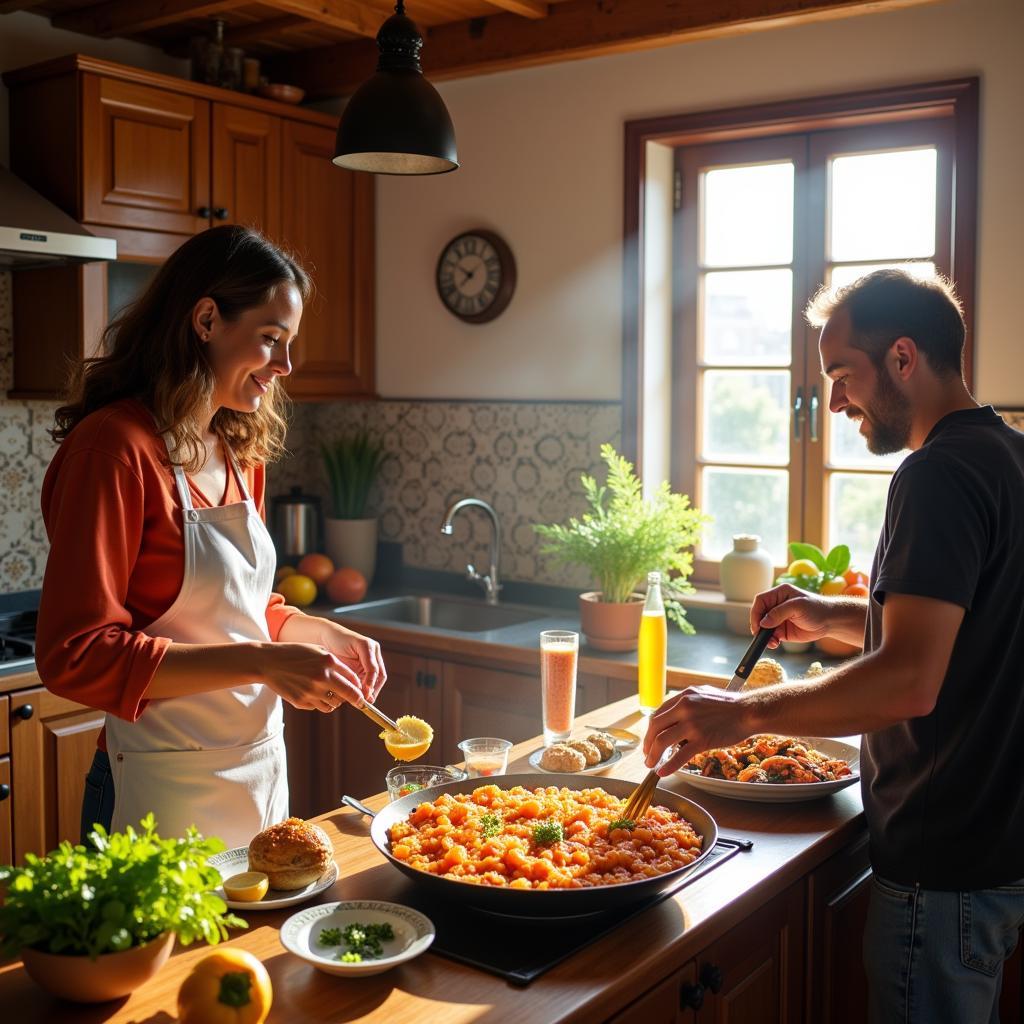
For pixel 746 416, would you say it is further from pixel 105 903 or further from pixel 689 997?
pixel 105 903

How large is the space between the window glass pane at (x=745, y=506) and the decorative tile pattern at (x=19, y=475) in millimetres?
2100

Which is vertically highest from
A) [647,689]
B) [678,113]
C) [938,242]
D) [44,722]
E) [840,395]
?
[678,113]

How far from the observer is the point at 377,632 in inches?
146

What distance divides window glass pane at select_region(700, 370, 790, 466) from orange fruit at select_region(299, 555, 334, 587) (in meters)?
1.34

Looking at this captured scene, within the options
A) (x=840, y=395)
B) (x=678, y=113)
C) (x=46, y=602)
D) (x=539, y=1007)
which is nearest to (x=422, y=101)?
(x=840, y=395)

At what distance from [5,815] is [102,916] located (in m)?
2.03

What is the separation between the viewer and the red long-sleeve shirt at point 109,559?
5.82 feet

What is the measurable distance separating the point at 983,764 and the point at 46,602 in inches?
55.0

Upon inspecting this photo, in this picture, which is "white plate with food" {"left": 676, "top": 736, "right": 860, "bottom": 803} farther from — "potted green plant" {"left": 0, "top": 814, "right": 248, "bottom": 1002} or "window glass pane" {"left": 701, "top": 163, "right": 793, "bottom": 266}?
"window glass pane" {"left": 701, "top": 163, "right": 793, "bottom": 266}

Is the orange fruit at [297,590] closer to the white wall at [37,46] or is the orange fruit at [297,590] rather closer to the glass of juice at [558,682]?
the white wall at [37,46]

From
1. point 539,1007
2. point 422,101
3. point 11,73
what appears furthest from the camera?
point 11,73

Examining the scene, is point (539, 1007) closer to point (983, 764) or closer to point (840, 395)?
point (983, 764)

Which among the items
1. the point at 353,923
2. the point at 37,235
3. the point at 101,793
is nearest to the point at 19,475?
the point at 37,235

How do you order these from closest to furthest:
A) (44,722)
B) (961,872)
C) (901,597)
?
(901,597), (961,872), (44,722)
